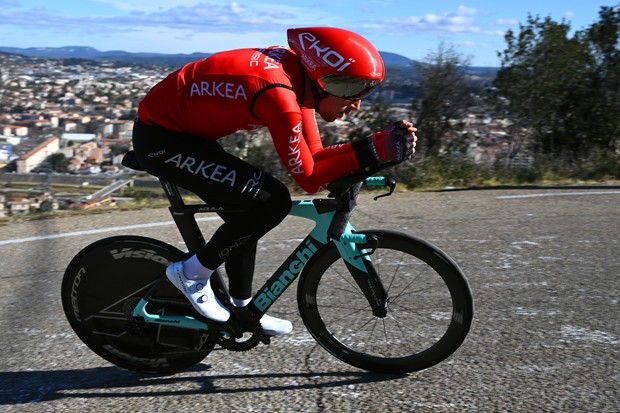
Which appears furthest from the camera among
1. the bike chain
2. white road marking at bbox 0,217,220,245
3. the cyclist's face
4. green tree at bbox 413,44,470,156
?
green tree at bbox 413,44,470,156

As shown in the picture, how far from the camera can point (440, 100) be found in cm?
1130

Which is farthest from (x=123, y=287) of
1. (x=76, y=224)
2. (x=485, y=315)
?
(x=76, y=224)

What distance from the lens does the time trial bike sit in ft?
11.0

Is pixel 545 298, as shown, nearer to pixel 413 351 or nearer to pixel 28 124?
pixel 413 351

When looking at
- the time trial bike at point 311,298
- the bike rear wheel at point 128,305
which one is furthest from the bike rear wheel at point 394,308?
the bike rear wheel at point 128,305

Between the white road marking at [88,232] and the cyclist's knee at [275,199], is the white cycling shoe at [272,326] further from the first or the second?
the white road marking at [88,232]

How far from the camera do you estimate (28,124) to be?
36.5 feet

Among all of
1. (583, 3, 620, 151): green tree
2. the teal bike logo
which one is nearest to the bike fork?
the teal bike logo

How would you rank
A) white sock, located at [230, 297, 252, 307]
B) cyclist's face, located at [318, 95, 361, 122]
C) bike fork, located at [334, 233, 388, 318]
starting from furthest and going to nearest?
white sock, located at [230, 297, 252, 307]
bike fork, located at [334, 233, 388, 318]
cyclist's face, located at [318, 95, 361, 122]

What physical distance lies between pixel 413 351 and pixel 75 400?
1.66m

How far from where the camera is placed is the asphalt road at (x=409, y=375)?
3256 mm

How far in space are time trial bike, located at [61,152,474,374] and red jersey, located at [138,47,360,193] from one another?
0.25 meters

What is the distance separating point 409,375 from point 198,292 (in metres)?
1.12

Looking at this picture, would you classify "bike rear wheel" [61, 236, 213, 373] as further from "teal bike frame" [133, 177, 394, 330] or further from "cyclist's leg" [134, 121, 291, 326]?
"cyclist's leg" [134, 121, 291, 326]
